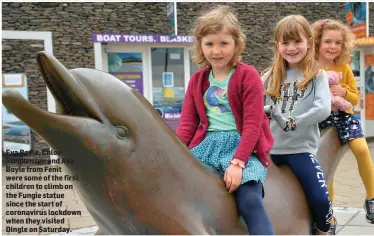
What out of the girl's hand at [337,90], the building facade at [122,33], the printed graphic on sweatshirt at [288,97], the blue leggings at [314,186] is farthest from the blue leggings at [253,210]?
the building facade at [122,33]

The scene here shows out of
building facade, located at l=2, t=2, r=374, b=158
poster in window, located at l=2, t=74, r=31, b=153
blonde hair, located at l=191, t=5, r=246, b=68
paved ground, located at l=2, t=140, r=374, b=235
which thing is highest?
building facade, located at l=2, t=2, r=374, b=158

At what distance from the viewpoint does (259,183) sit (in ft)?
7.30

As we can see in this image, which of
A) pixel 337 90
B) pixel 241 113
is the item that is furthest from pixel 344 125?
pixel 241 113

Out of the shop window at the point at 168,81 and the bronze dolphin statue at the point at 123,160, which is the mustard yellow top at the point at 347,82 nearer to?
the bronze dolphin statue at the point at 123,160

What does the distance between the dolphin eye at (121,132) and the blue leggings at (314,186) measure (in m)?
1.21

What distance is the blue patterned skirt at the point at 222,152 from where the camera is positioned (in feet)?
7.38

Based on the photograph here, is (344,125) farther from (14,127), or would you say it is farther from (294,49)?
(14,127)

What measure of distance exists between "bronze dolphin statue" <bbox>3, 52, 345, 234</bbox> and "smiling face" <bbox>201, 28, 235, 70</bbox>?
442mm

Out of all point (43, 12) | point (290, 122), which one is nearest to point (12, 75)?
point (43, 12)

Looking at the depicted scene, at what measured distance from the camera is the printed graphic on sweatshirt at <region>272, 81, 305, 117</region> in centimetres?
279

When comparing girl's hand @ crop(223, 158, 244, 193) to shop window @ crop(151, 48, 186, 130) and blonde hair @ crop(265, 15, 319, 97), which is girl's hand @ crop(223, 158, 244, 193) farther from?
shop window @ crop(151, 48, 186, 130)

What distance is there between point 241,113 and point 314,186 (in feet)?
2.35

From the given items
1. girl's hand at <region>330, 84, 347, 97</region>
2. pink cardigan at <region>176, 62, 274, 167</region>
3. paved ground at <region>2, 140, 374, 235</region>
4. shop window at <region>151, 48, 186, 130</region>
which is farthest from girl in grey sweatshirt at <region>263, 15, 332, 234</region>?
shop window at <region>151, 48, 186, 130</region>

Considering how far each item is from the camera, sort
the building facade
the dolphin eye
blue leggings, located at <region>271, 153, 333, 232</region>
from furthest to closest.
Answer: the building facade
blue leggings, located at <region>271, 153, 333, 232</region>
the dolphin eye
